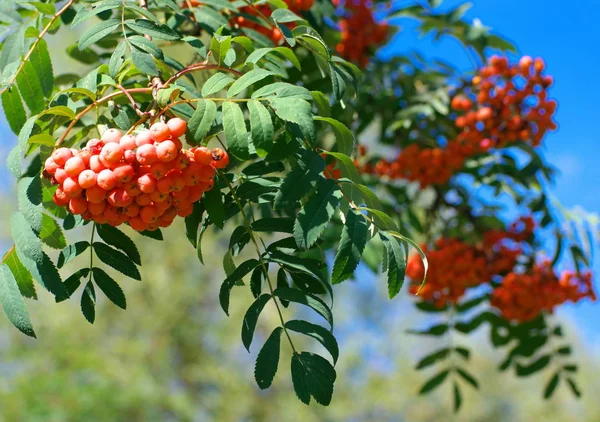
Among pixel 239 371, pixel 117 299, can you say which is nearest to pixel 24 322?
pixel 117 299

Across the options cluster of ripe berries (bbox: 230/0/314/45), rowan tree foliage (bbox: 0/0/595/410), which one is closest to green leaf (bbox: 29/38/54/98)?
rowan tree foliage (bbox: 0/0/595/410)

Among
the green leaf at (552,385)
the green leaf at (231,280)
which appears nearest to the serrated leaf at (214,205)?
the green leaf at (231,280)

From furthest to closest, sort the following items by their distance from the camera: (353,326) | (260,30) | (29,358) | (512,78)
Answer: (353,326)
(29,358)
(512,78)
(260,30)

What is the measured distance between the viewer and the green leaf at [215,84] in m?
1.18

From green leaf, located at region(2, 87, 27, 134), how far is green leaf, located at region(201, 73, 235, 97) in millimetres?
424

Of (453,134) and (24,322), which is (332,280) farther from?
(453,134)

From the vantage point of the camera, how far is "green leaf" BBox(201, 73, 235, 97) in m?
1.18

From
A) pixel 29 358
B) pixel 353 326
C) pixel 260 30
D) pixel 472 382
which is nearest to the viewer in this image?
pixel 260 30

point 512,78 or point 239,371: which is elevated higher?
point 512,78

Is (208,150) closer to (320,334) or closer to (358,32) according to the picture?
(320,334)

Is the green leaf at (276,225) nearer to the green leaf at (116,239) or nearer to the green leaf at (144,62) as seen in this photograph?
the green leaf at (116,239)

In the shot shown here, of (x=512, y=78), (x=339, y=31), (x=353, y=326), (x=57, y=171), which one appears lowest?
(x=353, y=326)

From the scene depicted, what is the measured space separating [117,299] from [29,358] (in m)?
8.71

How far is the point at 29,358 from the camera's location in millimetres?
9164
